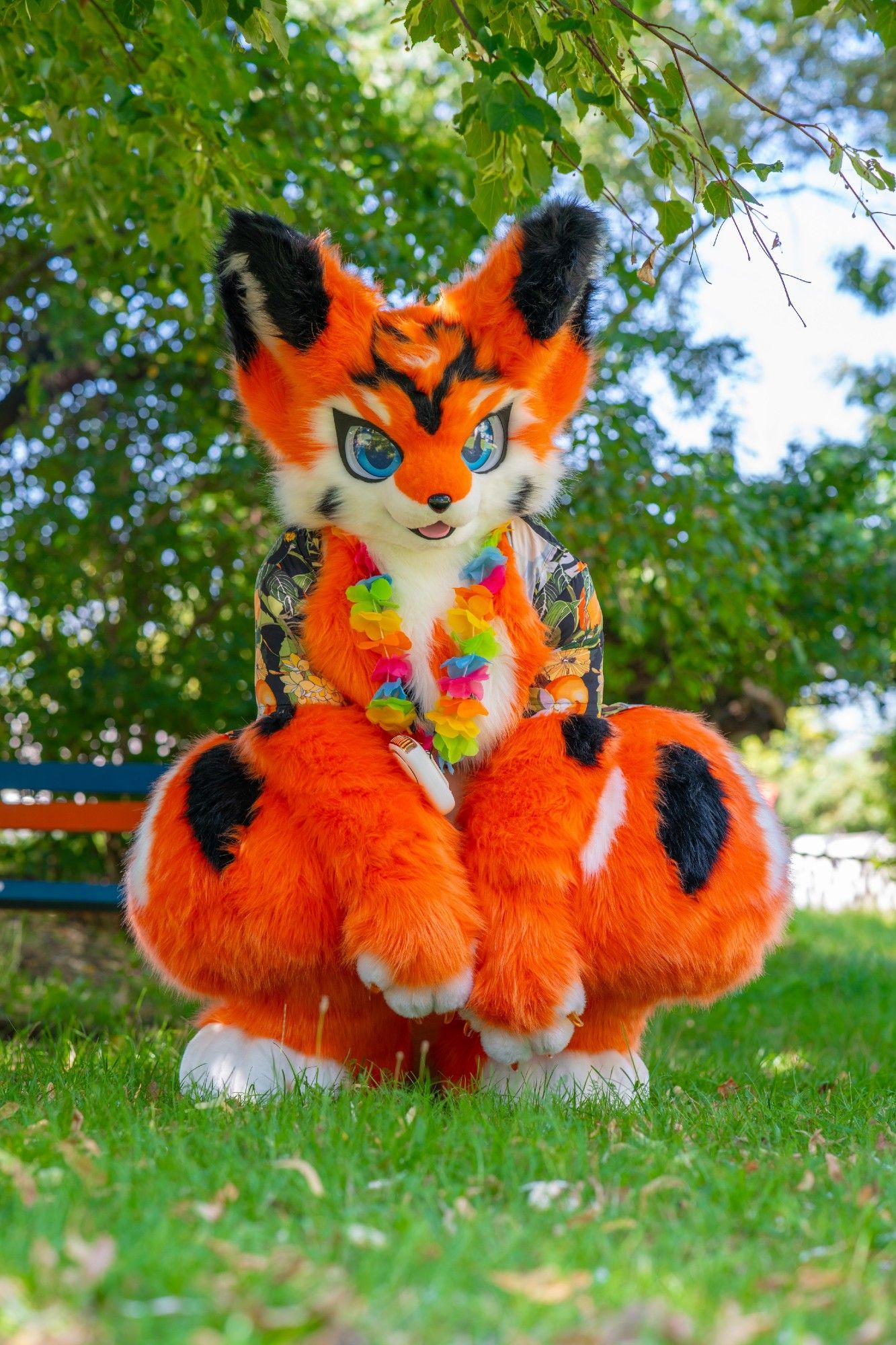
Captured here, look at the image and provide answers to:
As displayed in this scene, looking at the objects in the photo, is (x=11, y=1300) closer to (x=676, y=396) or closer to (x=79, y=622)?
(x=79, y=622)

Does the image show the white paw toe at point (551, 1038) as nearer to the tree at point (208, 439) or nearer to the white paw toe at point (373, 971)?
the white paw toe at point (373, 971)

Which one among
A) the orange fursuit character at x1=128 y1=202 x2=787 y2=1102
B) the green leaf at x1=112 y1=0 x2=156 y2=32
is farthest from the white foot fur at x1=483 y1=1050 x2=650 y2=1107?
the green leaf at x1=112 y1=0 x2=156 y2=32

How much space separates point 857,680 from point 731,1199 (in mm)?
5880

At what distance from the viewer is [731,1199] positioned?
1848 millimetres

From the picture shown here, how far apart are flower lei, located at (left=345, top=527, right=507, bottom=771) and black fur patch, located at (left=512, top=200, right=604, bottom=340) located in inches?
24.6

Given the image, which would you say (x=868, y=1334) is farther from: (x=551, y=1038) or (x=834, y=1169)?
(x=551, y=1038)

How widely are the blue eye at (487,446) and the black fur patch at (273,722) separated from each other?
664mm

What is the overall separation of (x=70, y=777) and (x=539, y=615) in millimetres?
2902

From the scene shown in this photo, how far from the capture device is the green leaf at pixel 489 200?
2.70 m

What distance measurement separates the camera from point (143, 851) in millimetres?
2717

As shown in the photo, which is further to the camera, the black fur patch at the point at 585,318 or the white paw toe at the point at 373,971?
the black fur patch at the point at 585,318

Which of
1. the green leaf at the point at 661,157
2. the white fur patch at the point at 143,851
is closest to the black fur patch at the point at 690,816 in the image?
the white fur patch at the point at 143,851

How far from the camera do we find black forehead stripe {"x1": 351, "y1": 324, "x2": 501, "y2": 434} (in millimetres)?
2627

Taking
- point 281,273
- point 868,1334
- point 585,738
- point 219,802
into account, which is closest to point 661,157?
point 281,273
